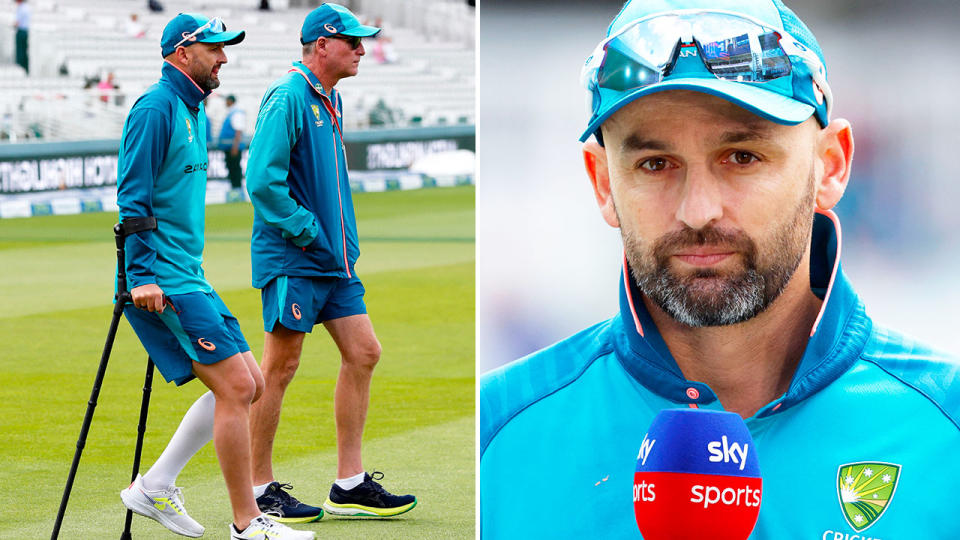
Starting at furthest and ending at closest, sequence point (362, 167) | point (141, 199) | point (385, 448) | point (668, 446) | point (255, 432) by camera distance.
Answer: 1. point (362, 167)
2. point (385, 448)
3. point (255, 432)
4. point (141, 199)
5. point (668, 446)

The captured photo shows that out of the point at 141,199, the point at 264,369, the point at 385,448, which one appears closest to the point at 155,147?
the point at 141,199

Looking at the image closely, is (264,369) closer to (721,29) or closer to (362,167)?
(721,29)

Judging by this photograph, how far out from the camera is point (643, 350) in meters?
1.85

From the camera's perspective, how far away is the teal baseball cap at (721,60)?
1.64 metres

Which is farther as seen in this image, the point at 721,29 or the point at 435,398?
the point at 435,398

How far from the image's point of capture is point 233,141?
21.9 meters

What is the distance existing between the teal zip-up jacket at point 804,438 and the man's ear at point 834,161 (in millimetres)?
86

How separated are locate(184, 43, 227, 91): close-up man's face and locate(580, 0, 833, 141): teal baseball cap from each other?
3257 millimetres

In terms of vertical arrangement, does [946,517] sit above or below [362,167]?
above

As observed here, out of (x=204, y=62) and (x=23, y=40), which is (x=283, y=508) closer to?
(x=204, y=62)

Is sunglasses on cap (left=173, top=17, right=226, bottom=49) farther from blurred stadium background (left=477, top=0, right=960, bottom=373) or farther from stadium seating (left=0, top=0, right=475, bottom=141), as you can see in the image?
stadium seating (left=0, top=0, right=475, bottom=141)

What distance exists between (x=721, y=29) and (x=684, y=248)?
0.92 ft

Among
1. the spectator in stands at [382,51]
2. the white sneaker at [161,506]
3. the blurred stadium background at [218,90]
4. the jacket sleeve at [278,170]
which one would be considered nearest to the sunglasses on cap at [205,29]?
the jacket sleeve at [278,170]

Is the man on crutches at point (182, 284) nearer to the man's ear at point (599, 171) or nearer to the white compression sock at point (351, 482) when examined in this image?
the white compression sock at point (351, 482)
